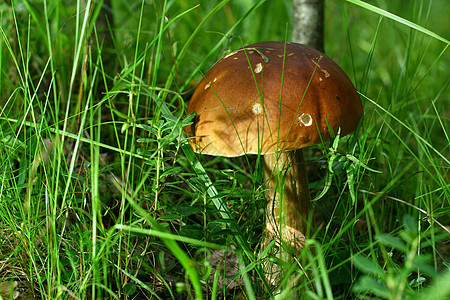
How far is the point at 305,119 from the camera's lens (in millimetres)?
1215

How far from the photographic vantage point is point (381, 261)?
1384mm

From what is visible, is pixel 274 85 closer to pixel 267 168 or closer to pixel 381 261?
pixel 267 168

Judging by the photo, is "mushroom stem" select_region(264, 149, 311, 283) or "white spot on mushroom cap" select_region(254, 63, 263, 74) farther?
"mushroom stem" select_region(264, 149, 311, 283)

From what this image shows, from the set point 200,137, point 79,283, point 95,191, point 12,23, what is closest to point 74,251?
point 79,283

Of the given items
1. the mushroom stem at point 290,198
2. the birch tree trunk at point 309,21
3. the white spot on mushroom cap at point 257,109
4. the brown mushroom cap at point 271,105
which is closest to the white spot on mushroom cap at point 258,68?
the brown mushroom cap at point 271,105

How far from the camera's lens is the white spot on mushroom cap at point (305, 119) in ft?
3.97

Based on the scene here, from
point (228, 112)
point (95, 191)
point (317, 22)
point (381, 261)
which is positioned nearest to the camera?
point (95, 191)

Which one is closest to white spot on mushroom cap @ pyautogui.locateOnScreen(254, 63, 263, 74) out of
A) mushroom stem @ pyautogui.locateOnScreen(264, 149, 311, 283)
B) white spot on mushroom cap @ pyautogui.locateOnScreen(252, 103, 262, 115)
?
white spot on mushroom cap @ pyautogui.locateOnScreen(252, 103, 262, 115)

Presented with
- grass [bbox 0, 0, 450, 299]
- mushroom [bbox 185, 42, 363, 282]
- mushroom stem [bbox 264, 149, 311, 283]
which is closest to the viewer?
grass [bbox 0, 0, 450, 299]

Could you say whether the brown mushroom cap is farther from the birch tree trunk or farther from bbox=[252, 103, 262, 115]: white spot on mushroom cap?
the birch tree trunk

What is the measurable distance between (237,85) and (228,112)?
3.6 inches

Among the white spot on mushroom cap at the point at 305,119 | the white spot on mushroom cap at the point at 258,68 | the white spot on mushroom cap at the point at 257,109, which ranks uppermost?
the white spot on mushroom cap at the point at 258,68

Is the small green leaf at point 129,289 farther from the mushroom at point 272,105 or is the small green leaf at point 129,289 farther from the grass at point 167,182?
the mushroom at point 272,105

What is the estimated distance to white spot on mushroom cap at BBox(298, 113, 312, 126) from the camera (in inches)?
47.7
